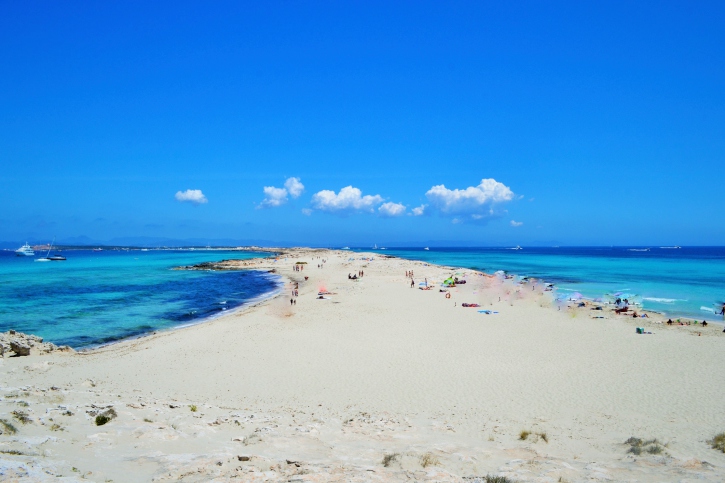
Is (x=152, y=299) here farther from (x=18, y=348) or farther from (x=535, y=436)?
(x=535, y=436)

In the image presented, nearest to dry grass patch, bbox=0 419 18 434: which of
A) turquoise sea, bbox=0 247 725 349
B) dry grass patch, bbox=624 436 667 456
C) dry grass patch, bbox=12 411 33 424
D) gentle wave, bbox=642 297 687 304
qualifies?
dry grass patch, bbox=12 411 33 424

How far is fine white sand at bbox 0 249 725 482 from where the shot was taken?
5.96 m

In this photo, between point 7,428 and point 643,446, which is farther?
point 643,446

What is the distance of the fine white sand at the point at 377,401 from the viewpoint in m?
5.96

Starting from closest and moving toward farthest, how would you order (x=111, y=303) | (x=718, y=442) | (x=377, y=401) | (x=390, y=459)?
1. (x=390, y=459)
2. (x=718, y=442)
3. (x=377, y=401)
4. (x=111, y=303)

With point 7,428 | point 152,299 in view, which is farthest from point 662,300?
point 152,299

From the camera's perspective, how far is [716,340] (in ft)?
57.8

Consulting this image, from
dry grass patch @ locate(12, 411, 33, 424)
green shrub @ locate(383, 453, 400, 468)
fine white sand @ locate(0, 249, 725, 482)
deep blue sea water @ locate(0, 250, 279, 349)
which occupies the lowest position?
deep blue sea water @ locate(0, 250, 279, 349)

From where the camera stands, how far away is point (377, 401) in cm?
1077

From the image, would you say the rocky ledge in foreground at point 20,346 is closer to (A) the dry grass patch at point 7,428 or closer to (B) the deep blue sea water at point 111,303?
(B) the deep blue sea water at point 111,303

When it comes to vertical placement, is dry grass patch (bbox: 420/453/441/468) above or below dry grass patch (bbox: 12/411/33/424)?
below

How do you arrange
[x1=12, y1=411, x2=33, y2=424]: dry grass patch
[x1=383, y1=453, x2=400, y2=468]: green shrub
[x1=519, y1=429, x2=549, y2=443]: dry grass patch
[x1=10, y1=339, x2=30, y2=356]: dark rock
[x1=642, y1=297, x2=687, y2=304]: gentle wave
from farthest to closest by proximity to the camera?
[x1=642, y1=297, x2=687, y2=304]: gentle wave → [x1=10, y1=339, x2=30, y2=356]: dark rock → [x1=519, y1=429, x2=549, y2=443]: dry grass patch → [x1=12, y1=411, x2=33, y2=424]: dry grass patch → [x1=383, y1=453, x2=400, y2=468]: green shrub

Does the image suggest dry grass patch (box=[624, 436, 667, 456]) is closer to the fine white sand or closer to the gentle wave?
the fine white sand

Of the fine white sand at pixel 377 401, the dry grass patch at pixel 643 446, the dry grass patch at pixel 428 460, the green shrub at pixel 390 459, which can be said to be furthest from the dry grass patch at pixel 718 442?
the green shrub at pixel 390 459
